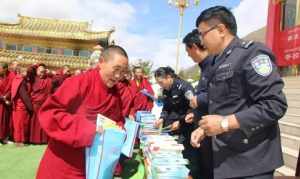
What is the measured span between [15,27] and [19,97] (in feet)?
81.3

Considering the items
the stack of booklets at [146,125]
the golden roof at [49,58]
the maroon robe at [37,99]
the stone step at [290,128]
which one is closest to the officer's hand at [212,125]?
the stack of booklets at [146,125]

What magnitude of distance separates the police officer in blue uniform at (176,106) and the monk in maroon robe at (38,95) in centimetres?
465

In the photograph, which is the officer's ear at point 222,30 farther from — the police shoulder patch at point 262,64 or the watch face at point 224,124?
the watch face at point 224,124

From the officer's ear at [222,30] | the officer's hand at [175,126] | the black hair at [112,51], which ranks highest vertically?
the officer's ear at [222,30]

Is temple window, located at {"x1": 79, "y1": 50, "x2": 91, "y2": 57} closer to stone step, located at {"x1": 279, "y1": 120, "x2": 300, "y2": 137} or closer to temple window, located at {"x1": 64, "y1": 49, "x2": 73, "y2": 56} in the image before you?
temple window, located at {"x1": 64, "y1": 49, "x2": 73, "y2": 56}

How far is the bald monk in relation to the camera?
254 centimetres

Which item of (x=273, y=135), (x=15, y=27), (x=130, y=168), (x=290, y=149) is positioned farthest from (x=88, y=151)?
(x=15, y=27)

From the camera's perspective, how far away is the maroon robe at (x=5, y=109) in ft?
29.4

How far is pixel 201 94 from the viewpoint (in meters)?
3.17

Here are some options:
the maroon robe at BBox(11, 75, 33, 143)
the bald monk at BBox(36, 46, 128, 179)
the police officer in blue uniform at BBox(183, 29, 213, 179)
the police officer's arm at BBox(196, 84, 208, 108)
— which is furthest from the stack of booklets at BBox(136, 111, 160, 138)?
the maroon robe at BBox(11, 75, 33, 143)

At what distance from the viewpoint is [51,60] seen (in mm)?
30594

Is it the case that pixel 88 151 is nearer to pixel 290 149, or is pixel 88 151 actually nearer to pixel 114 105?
pixel 114 105

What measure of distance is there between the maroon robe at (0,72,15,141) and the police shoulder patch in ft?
25.5

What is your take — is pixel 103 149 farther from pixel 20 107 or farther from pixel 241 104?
pixel 20 107
